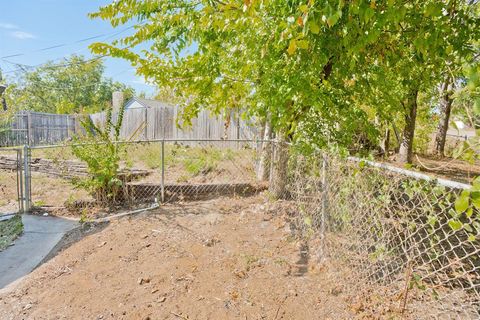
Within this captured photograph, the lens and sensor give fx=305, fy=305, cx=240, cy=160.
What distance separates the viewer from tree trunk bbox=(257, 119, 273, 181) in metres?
5.57

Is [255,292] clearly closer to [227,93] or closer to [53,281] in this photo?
[53,281]

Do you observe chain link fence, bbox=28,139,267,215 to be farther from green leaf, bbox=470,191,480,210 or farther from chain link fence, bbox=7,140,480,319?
green leaf, bbox=470,191,480,210

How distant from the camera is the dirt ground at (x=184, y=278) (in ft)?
8.53

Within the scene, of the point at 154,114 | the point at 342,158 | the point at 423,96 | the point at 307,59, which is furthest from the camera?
the point at 154,114

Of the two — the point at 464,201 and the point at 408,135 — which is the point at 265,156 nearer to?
the point at 464,201

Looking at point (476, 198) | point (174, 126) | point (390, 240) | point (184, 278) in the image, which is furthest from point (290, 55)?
point (174, 126)

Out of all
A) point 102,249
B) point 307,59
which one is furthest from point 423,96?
point 102,249

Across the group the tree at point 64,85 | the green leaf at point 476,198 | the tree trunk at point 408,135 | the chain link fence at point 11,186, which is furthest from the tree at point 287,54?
the tree at point 64,85

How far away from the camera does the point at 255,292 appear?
2.77 m

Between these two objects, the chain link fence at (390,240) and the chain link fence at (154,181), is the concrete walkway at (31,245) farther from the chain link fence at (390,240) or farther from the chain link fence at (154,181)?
the chain link fence at (390,240)

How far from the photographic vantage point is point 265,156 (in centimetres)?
571

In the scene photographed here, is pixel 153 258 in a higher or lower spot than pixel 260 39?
lower

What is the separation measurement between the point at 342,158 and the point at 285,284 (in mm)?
1292

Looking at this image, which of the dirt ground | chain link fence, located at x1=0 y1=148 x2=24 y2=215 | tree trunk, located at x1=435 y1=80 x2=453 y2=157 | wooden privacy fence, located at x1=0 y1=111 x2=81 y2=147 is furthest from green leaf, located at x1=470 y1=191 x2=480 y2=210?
wooden privacy fence, located at x1=0 y1=111 x2=81 y2=147
